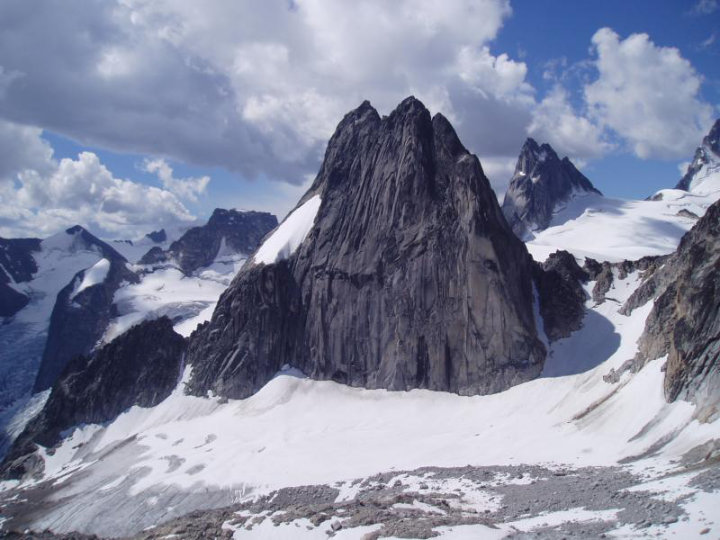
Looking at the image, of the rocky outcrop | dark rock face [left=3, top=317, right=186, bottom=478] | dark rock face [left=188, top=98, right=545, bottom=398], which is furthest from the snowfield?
dark rock face [left=188, top=98, right=545, bottom=398]

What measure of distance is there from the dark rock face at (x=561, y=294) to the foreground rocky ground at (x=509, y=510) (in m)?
37.6

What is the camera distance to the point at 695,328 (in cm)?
4897

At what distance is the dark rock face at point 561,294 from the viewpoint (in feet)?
267

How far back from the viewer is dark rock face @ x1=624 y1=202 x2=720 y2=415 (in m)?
46.0

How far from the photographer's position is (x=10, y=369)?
638 feet

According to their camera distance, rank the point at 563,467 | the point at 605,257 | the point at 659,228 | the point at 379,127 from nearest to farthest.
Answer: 1. the point at 563,467
2. the point at 379,127
3. the point at 605,257
4. the point at 659,228

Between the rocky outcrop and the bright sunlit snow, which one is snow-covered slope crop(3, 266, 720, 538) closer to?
the rocky outcrop

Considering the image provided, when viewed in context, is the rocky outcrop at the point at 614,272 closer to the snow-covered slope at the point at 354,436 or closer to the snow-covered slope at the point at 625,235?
the snow-covered slope at the point at 354,436

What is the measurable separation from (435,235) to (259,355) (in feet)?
114

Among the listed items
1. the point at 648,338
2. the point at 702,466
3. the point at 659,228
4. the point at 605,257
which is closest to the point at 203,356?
the point at 648,338

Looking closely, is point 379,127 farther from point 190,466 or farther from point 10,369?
point 10,369

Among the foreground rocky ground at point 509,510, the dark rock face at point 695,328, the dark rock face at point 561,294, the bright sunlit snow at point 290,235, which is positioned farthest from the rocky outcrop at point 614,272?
the bright sunlit snow at point 290,235

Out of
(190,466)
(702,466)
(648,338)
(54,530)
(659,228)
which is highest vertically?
(659,228)

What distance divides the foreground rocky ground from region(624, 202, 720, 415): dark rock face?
37.3 feet
